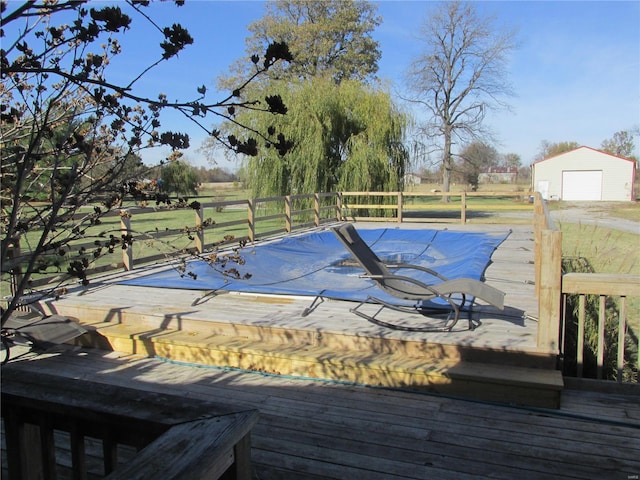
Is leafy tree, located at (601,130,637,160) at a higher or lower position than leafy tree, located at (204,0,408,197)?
higher

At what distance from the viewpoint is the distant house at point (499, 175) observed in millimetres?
59034

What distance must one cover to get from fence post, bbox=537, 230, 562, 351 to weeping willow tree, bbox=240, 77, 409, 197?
10755 millimetres

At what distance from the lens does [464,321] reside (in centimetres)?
383

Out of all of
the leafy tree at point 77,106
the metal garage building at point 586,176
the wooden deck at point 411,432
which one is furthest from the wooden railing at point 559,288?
the metal garage building at point 586,176

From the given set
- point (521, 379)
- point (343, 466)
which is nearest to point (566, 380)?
point (521, 379)

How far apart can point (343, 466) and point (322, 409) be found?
2.02 feet

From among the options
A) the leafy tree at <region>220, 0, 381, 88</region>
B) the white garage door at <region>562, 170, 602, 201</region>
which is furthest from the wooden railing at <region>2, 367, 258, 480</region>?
the white garage door at <region>562, 170, 602, 201</region>

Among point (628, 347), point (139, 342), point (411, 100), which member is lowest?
point (628, 347)

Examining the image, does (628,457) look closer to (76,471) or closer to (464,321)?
(464,321)

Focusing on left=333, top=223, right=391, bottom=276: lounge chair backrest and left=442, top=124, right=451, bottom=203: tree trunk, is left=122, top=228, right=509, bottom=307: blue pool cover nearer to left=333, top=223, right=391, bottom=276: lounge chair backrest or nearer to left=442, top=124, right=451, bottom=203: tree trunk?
left=333, top=223, right=391, bottom=276: lounge chair backrest

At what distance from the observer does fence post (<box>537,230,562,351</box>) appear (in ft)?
Answer: 9.49

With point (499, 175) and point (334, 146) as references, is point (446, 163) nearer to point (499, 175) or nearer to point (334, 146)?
point (334, 146)

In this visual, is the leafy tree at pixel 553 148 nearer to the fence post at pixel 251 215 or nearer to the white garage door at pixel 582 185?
the white garage door at pixel 582 185

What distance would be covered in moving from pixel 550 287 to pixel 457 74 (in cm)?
2858
